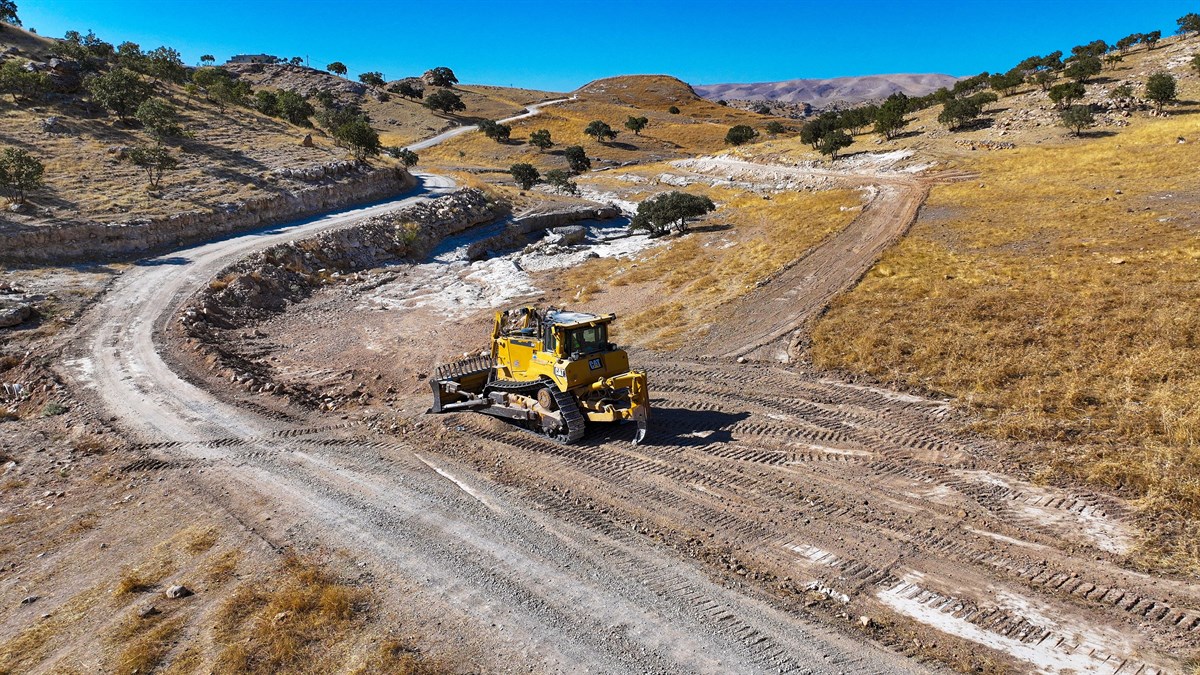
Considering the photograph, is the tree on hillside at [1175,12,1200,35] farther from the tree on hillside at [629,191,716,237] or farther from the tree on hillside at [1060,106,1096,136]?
the tree on hillside at [629,191,716,237]

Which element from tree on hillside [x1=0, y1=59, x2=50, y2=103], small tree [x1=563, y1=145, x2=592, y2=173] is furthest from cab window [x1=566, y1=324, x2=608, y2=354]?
small tree [x1=563, y1=145, x2=592, y2=173]

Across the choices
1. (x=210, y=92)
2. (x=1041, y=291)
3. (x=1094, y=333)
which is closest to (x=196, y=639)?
(x=1094, y=333)

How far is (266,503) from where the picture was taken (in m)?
11.0

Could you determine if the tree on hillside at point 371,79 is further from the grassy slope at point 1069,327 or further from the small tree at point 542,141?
the grassy slope at point 1069,327

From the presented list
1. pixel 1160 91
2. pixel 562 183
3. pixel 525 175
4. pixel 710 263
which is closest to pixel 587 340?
pixel 710 263

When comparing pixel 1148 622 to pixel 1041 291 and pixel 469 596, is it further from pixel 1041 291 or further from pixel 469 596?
pixel 1041 291

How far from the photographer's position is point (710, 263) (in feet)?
→ 97.6

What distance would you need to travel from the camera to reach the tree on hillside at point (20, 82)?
40.7 metres

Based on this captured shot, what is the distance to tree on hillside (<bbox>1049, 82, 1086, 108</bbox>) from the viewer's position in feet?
156

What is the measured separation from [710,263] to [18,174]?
32527 mm

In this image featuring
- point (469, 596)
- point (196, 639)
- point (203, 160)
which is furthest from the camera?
point (203, 160)

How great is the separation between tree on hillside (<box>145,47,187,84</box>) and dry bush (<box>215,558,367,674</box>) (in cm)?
6092

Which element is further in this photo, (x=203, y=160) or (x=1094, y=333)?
(x=203, y=160)

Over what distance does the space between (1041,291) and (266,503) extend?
20.8m
